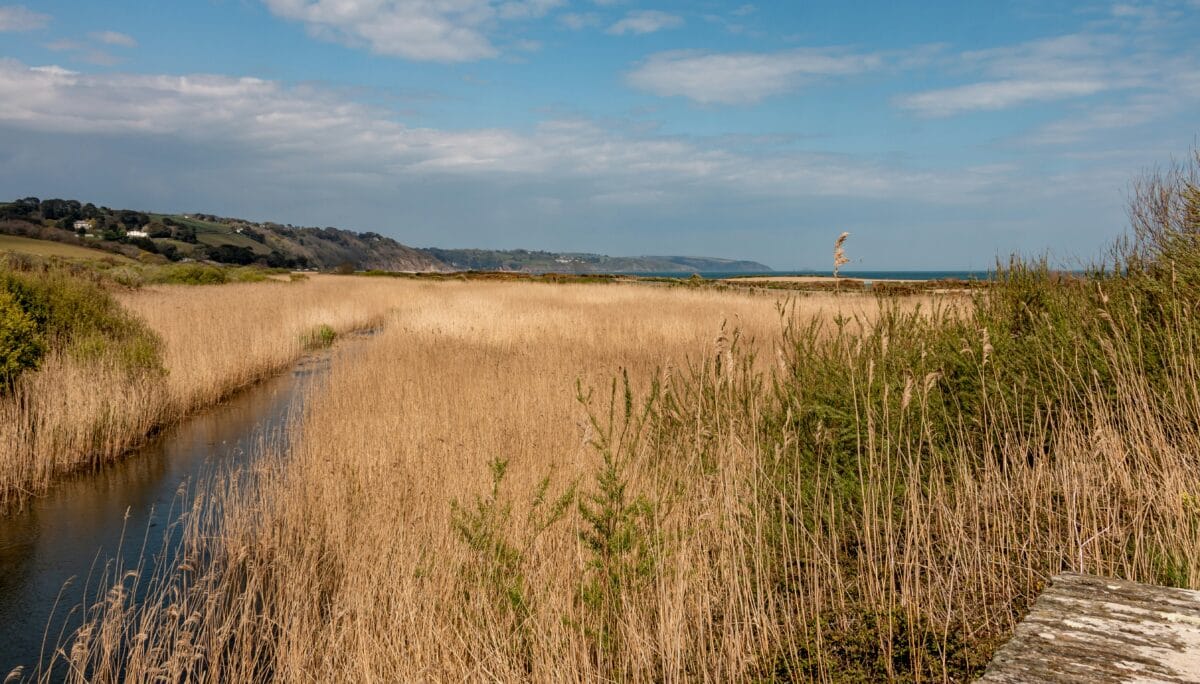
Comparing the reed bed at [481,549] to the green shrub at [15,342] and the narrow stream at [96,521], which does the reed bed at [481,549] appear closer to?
the narrow stream at [96,521]

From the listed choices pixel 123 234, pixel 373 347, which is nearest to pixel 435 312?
pixel 373 347

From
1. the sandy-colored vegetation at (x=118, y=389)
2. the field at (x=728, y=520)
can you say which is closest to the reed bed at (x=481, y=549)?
the field at (x=728, y=520)

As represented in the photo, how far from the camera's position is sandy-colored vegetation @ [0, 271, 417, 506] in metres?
7.55

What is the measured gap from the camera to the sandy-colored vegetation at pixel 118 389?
24.8ft

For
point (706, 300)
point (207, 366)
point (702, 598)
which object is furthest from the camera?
point (706, 300)

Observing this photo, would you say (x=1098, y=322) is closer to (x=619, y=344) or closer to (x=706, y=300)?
(x=619, y=344)

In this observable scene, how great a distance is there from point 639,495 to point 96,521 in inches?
230

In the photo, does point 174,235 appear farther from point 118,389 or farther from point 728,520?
point 728,520

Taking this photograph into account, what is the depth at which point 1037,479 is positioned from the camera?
4.11 meters

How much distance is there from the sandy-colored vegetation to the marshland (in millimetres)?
50

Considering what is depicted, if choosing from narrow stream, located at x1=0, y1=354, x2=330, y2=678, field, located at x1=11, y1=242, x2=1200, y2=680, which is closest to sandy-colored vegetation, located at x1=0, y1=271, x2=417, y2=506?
narrow stream, located at x1=0, y1=354, x2=330, y2=678

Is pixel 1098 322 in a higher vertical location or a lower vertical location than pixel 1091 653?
higher

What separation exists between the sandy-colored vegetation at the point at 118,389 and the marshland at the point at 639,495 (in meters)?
0.05

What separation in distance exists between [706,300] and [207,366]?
48.7 feet
